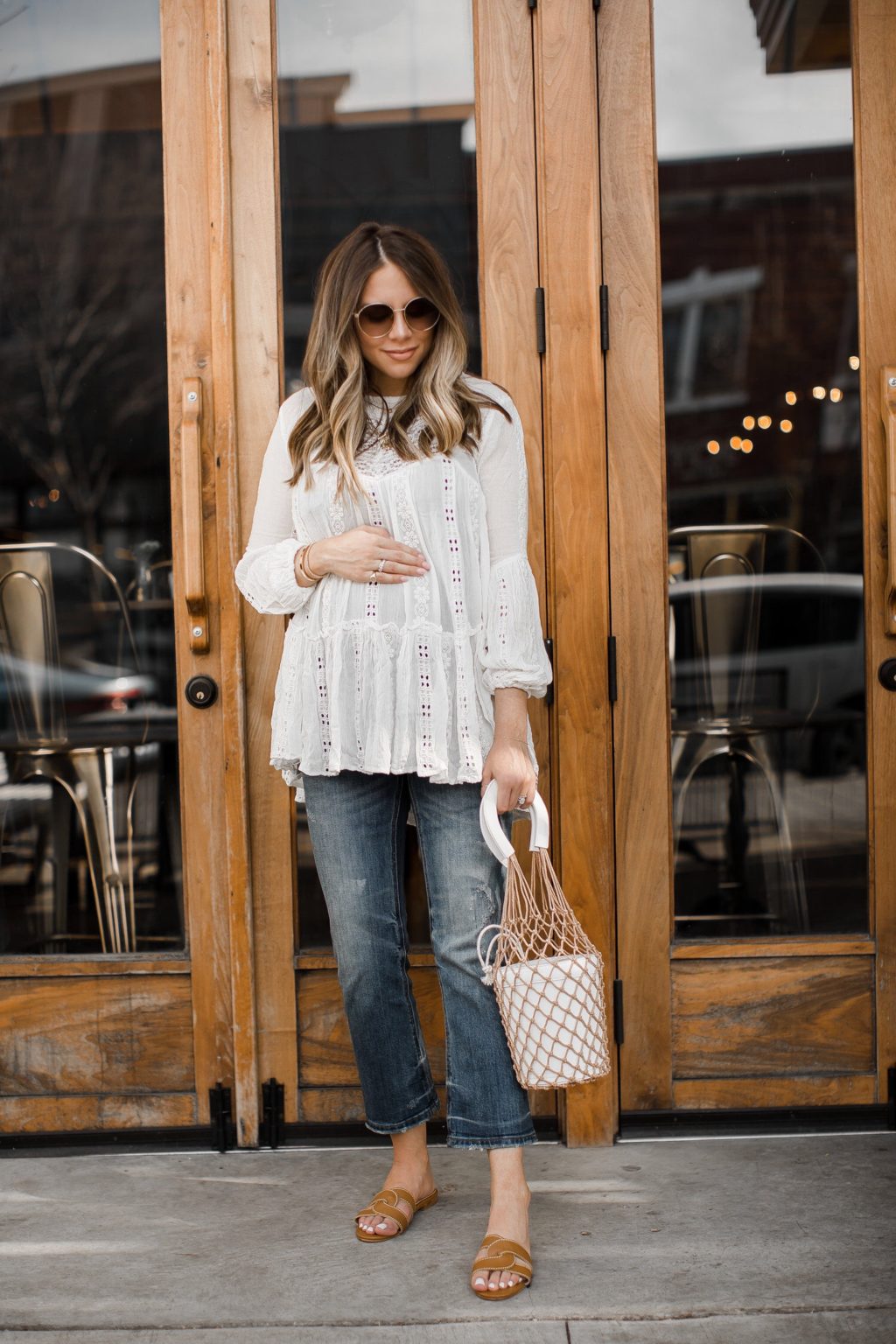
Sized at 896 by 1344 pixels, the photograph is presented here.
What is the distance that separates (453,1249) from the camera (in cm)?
214

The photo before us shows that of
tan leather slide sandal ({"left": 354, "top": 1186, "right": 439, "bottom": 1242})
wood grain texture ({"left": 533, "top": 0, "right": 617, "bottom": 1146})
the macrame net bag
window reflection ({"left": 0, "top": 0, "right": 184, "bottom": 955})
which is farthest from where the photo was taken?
window reflection ({"left": 0, "top": 0, "right": 184, "bottom": 955})

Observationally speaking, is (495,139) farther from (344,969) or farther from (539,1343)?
(539,1343)

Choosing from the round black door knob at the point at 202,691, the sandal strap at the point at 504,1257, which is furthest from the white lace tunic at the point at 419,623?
the sandal strap at the point at 504,1257

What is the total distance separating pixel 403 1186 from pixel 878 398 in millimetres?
1806

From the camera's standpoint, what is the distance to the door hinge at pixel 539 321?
2.51 m

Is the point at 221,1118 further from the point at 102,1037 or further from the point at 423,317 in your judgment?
the point at 423,317

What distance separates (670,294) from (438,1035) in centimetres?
162

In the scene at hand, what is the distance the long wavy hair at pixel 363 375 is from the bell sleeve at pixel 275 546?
0.06 metres

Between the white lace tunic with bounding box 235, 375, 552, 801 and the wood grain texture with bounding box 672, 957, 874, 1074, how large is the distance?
0.83 m

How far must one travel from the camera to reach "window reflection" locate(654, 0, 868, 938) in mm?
2604

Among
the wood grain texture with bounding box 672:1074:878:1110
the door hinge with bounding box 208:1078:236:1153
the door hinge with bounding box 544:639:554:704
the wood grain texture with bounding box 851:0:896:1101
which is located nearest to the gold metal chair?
the door hinge with bounding box 208:1078:236:1153

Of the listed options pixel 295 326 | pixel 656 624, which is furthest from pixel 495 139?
pixel 656 624

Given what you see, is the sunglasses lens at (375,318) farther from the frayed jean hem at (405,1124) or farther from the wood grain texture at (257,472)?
the frayed jean hem at (405,1124)

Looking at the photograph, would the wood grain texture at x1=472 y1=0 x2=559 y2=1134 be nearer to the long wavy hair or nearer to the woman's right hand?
the long wavy hair
